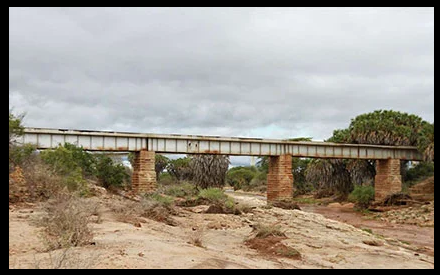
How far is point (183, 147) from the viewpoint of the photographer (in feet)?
119

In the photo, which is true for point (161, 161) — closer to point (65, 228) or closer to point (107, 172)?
point (107, 172)

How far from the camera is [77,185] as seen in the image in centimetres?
2325

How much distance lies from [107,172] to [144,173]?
616 centimetres

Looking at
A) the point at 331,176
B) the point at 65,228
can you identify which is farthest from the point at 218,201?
the point at 331,176

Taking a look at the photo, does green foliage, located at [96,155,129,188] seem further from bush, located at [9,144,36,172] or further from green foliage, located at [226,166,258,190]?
green foliage, located at [226,166,258,190]

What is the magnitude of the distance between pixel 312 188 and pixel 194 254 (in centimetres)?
5902

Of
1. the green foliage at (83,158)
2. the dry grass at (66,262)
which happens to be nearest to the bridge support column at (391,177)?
the dry grass at (66,262)

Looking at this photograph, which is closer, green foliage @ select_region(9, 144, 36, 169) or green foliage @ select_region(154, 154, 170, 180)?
green foliage @ select_region(9, 144, 36, 169)

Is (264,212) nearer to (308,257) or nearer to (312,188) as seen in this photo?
(308,257)

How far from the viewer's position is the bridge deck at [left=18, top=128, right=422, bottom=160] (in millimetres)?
31531

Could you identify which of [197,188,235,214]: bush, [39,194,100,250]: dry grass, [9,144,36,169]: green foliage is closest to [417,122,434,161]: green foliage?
[39,194,100,250]: dry grass

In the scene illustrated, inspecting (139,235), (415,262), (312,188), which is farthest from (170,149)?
(312,188)

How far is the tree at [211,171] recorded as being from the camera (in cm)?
5434

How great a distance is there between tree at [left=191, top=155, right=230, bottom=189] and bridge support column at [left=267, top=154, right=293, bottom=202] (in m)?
15.6
